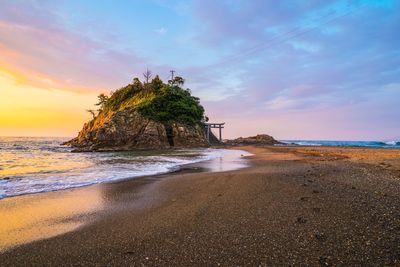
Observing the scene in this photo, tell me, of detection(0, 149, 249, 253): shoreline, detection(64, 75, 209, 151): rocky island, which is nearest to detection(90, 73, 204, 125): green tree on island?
detection(64, 75, 209, 151): rocky island

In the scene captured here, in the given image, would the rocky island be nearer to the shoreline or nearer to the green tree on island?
the green tree on island

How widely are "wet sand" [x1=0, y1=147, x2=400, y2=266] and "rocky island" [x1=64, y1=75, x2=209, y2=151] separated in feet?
114

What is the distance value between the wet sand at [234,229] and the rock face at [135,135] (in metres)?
35.0

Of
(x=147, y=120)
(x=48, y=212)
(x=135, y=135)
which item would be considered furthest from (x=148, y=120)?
(x=48, y=212)

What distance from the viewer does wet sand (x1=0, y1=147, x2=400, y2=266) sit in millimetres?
3572

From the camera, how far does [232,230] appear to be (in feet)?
14.9

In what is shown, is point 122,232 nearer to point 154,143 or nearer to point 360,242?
point 360,242

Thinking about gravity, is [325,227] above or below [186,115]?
below

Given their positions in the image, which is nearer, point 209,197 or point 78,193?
point 209,197

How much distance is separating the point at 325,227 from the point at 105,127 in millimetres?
41535

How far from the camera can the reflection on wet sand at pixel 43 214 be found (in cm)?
471

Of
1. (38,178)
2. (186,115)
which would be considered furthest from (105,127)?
(38,178)

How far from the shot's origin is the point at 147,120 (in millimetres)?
46000

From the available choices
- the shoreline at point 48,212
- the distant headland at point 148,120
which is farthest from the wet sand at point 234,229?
the distant headland at point 148,120
